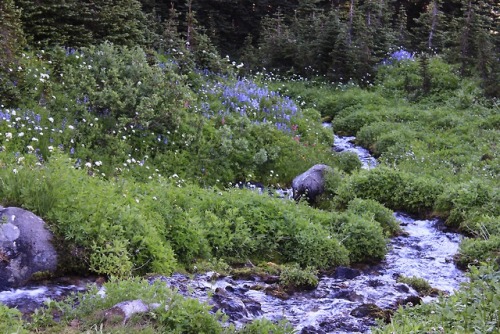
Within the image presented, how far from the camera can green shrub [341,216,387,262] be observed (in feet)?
30.4

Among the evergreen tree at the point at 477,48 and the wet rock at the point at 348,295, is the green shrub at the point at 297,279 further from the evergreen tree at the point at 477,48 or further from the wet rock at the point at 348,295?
the evergreen tree at the point at 477,48

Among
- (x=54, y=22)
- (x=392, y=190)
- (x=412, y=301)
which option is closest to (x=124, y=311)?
(x=412, y=301)

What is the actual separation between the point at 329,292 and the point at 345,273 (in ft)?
2.73

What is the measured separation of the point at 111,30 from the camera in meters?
15.2

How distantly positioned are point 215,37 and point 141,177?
18.4 m

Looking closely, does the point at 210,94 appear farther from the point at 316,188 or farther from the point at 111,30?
the point at 316,188

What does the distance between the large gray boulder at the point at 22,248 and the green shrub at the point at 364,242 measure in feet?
16.6

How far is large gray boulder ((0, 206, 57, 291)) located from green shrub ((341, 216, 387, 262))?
16.6 feet

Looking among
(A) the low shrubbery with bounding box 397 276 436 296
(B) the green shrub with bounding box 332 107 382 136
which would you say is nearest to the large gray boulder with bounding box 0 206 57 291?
(A) the low shrubbery with bounding box 397 276 436 296

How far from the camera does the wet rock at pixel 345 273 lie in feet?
27.5

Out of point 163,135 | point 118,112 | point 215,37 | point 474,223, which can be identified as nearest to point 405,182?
point 474,223

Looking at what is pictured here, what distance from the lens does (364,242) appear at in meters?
9.25

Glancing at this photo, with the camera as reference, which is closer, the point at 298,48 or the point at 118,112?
the point at 118,112

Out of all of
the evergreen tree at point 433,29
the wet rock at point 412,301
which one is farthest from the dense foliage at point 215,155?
the evergreen tree at point 433,29
